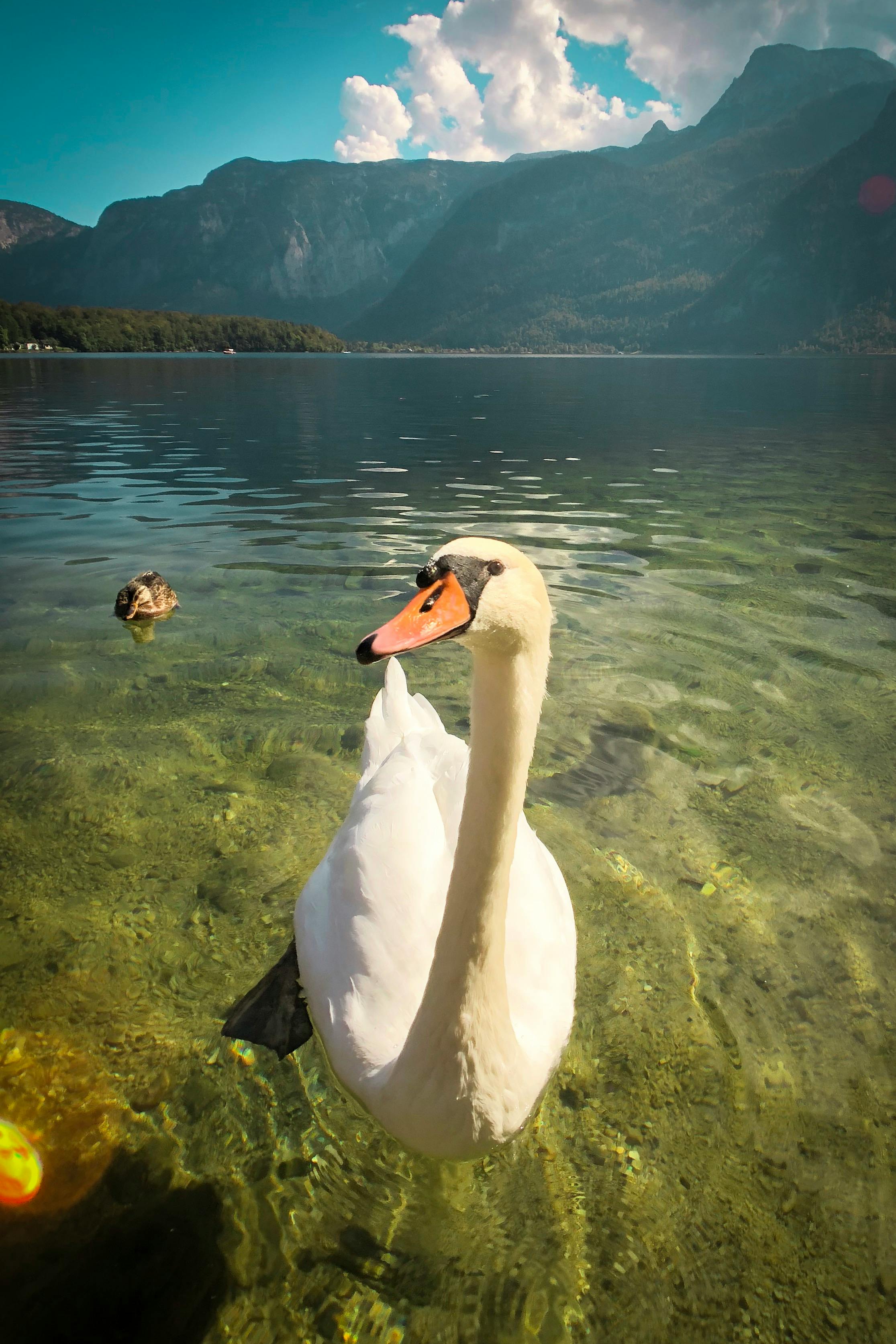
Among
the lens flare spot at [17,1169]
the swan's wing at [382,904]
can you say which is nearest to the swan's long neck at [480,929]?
the swan's wing at [382,904]

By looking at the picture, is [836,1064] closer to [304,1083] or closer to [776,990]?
[776,990]

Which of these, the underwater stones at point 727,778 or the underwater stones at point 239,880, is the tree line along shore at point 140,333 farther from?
the underwater stones at point 727,778

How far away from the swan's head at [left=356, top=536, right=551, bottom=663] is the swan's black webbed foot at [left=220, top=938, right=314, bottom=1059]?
7.05ft

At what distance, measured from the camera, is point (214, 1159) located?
2807mm

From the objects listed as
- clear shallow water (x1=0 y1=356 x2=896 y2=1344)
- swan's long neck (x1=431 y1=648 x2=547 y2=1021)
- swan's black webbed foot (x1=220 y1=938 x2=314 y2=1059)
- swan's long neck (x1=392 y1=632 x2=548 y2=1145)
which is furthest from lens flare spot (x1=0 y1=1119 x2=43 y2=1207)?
swan's long neck (x1=431 y1=648 x2=547 y2=1021)

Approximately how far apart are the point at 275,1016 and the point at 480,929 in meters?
1.52

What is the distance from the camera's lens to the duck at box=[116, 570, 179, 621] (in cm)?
816

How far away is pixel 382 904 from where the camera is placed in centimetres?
316

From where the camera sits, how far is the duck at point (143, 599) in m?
8.16

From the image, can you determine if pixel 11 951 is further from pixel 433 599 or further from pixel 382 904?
pixel 433 599

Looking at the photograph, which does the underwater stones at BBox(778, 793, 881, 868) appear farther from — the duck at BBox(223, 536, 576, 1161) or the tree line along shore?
the tree line along shore

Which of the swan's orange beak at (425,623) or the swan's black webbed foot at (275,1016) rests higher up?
the swan's orange beak at (425,623)

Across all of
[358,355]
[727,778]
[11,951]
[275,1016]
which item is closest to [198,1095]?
[275,1016]

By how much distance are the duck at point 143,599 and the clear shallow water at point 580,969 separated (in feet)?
0.84
